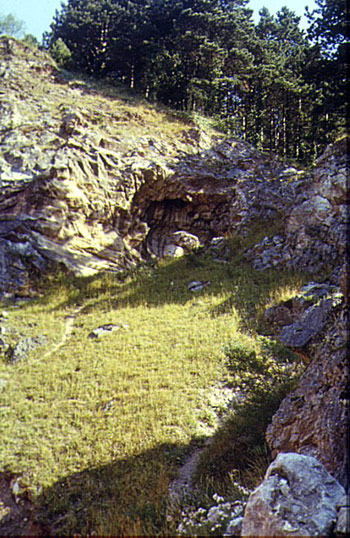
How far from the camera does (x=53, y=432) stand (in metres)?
6.94

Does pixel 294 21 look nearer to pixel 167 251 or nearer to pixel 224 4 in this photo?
pixel 224 4

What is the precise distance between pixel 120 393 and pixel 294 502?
17.9 ft

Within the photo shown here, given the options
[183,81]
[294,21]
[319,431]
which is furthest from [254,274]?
[294,21]

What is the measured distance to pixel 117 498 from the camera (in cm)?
525

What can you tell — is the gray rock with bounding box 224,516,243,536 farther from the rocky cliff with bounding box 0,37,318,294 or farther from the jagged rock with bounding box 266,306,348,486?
the rocky cliff with bounding box 0,37,318,294

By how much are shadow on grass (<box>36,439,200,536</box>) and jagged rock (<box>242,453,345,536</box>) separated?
Result: 6.28 feet

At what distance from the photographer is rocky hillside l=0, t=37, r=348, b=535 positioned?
46.4 feet

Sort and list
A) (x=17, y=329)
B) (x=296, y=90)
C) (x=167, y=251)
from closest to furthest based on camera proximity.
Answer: (x=17, y=329)
(x=167, y=251)
(x=296, y=90)

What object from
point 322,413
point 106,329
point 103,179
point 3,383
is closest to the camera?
point 322,413

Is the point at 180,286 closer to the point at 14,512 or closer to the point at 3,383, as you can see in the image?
the point at 3,383

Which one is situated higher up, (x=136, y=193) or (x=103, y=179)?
(x=103, y=179)

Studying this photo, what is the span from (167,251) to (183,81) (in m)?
14.7

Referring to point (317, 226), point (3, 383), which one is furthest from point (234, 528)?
point (317, 226)

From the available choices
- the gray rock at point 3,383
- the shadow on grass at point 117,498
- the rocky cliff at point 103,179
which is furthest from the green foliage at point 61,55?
the shadow on grass at point 117,498
